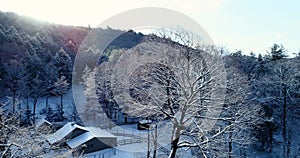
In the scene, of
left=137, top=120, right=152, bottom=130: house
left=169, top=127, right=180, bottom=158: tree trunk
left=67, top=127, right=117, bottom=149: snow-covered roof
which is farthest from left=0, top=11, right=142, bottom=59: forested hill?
left=169, top=127, right=180, bottom=158: tree trunk

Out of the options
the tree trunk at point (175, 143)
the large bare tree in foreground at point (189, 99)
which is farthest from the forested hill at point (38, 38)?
the tree trunk at point (175, 143)

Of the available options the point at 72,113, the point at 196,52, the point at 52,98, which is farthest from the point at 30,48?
the point at 196,52

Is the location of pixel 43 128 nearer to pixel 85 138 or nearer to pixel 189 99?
pixel 85 138

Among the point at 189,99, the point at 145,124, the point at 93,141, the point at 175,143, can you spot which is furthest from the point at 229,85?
the point at 93,141

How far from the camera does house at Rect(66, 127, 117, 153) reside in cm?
1686

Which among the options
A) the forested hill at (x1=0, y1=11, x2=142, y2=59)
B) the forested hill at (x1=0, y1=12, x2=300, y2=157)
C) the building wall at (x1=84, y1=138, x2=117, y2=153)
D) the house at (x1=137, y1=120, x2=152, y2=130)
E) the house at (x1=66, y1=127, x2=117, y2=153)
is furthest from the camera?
the forested hill at (x1=0, y1=11, x2=142, y2=59)

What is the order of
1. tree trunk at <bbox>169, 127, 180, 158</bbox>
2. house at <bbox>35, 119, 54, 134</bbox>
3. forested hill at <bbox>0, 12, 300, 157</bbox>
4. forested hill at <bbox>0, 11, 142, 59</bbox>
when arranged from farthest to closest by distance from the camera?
forested hill at <bbox>0, 11, 142, 59</bbox>
house at <bbox>35, 119, 54, 134</bbox>
forested hill at <bbox>0, 12, 300, 157</bbox>
tree trunk at <bbox>169, 127, 180, 158</bbox>

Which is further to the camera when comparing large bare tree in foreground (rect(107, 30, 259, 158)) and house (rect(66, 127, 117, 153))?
house (rect(66, 127, 117, 153))

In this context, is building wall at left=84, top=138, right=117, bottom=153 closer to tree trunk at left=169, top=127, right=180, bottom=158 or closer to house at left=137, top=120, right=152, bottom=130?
house at left=137, top=120, right=152, bottom=130

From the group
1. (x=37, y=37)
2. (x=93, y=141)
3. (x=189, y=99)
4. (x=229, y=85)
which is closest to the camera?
(x=189, y=99)

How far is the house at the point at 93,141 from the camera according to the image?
55.3ft

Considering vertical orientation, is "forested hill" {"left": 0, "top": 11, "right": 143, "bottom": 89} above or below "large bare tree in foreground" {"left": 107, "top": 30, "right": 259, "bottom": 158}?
above

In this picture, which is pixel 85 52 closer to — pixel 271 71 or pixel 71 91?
pixel 71 91

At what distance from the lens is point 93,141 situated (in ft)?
56.0
